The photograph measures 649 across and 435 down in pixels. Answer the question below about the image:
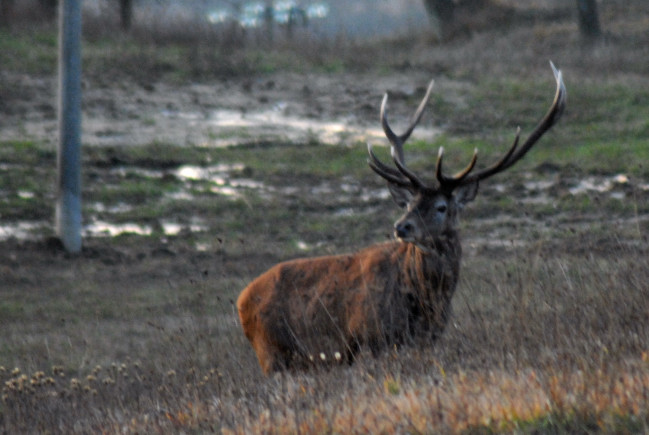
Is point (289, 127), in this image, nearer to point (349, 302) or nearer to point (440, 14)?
point (440, 14)

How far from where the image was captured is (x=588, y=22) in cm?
2930

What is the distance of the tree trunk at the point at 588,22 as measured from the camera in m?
29.3

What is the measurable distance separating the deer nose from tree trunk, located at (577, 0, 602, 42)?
2291 cm

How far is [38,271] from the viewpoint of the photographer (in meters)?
12.7

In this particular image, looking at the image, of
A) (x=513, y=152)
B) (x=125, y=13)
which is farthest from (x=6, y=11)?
(x=513, y=152)

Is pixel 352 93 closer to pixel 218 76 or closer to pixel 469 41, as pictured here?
pixel 218 76

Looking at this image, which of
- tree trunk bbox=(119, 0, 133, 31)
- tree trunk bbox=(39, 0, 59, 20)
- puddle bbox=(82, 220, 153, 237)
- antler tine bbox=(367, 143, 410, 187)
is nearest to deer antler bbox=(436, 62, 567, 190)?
antler tine bbox=(367, 143, 410, 187)

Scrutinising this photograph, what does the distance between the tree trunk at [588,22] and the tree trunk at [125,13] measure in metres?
12.6

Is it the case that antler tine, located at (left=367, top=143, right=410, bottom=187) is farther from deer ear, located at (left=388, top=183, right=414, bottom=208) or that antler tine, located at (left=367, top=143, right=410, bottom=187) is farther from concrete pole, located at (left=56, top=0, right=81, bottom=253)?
concrete pole, located at (left=56, top=0, right=81, bottom=253)

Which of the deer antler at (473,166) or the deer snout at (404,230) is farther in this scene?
the deer antler at (473,166)

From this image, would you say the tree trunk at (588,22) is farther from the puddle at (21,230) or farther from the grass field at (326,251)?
the puddle at (21,230)

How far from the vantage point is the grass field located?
6.20 meters

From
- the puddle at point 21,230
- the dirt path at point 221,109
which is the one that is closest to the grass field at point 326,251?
the puddle at point 21,230

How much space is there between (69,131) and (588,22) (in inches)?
763
